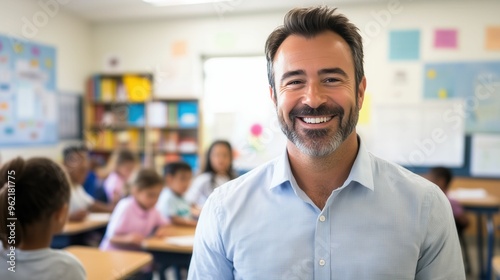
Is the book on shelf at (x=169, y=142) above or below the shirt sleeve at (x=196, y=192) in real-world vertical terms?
above

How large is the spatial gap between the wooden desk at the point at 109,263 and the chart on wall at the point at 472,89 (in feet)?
14.7

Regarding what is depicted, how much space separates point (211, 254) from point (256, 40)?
5053 millimetres

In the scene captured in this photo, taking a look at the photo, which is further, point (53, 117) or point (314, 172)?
point (53, 117)

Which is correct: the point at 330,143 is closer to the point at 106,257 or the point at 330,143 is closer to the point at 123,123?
the point at 106,257

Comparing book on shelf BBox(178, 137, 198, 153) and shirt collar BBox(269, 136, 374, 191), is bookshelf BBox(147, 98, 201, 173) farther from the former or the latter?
shirt collar BBox(269, 136, 374, 191)

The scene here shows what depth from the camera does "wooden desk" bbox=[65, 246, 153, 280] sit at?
2.19m

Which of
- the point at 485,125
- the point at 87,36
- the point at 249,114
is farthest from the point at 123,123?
the point at 485,125

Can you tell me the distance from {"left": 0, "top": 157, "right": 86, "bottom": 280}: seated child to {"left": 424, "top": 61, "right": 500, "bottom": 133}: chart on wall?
5.01 metres

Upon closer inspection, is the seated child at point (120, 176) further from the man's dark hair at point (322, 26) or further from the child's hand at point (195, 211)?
the man's dark hair at point (322, 26)

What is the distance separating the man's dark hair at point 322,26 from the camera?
47.3 inches

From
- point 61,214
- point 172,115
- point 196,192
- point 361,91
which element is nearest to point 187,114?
point 172,115

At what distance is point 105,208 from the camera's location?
402cm

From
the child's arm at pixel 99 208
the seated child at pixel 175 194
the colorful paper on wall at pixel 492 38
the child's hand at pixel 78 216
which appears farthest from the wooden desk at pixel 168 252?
the colorful paper on wall at pixel 492 38

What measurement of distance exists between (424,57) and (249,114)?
2.44m
